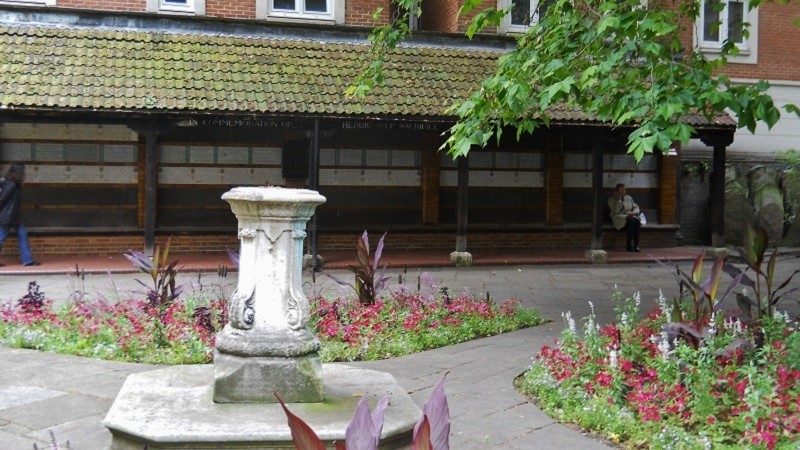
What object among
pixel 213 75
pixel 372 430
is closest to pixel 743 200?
pixel 213 75

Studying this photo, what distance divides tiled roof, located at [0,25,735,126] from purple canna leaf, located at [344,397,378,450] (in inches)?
449

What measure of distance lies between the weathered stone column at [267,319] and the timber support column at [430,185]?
11.7 metres

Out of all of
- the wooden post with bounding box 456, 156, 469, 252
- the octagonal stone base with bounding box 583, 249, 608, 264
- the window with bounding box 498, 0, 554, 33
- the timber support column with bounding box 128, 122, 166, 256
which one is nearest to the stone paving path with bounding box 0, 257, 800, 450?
the timber support column with bounding box 128, 122, 166, 256

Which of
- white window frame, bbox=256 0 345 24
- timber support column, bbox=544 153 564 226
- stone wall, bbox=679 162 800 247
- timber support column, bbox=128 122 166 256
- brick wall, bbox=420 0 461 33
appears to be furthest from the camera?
stone wall, bbox=679 162 800 247

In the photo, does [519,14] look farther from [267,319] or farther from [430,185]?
[267,319]

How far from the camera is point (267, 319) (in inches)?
193

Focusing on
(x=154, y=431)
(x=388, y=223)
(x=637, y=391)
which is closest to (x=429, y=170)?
(x=388, y=223)

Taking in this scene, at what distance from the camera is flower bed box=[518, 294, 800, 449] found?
463cm

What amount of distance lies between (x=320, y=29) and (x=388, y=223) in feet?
13.6

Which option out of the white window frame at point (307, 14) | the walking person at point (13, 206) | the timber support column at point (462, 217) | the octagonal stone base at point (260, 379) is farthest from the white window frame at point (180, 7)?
the octagonal stone base at point (260, 379)

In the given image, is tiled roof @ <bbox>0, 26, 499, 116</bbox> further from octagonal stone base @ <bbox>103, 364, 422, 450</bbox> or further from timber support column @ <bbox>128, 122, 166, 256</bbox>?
octagonal stone base @ <bbox>103, 364, 422, 450</bbox>

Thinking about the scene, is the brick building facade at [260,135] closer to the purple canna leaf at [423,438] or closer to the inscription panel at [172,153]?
the inscription panel at [172,153]

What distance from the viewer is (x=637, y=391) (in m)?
5.24

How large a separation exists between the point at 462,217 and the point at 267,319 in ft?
34.1
